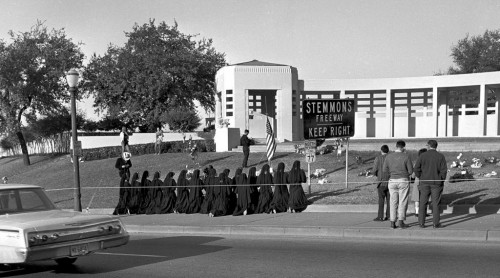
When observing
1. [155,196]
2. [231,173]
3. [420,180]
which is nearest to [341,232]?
[420,180]

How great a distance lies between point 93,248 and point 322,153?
2154 centimetres

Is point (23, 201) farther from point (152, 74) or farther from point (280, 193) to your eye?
point (152, 74)

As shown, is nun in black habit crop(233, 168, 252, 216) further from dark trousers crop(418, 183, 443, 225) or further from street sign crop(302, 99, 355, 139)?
dark trousers crop(418, 183, 443, 225)

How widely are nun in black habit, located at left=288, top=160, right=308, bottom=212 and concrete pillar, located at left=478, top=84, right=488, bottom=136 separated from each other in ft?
84.0

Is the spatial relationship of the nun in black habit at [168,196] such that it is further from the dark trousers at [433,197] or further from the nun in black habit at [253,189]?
the dark trousers at [433,197]

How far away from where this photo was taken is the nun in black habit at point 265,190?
723 inches

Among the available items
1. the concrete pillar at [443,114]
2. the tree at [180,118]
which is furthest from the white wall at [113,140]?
the concrete pillar at [443,114]

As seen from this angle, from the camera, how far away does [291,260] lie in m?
11.1

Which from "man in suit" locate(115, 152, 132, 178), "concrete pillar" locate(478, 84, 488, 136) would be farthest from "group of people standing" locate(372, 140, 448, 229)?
"concrete pillar" locate(478, 84, 488, 136)

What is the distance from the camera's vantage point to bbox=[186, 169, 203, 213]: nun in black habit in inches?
763

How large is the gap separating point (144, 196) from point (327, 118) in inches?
258

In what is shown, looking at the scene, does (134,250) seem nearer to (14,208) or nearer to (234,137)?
(14,208)

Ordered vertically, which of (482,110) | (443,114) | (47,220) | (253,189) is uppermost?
(482,110)

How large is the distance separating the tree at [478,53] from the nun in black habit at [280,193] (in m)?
62.4
